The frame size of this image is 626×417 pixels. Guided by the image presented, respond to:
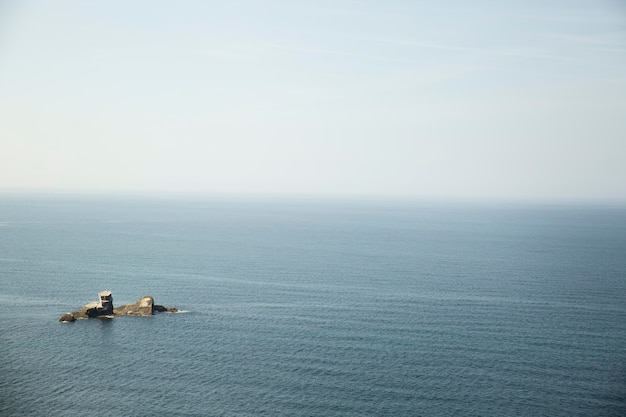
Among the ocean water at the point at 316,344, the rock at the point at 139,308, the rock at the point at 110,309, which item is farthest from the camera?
the rock at the point at 139,308

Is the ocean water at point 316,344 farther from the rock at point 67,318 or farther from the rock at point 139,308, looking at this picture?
the rock at point 139,308

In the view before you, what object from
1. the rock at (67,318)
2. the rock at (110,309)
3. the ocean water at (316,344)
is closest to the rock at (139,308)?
the rock at (110,309)

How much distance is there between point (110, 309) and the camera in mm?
114188

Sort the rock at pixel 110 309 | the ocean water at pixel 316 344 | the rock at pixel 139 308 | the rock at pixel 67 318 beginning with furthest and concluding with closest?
the rock at pixel 139 308 → the rock at pixel 110 309 → the rock at pixel 67 318 → the ocean water at pixel 316 344

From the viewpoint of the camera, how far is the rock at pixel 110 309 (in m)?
112

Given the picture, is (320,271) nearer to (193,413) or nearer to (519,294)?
(519,294)

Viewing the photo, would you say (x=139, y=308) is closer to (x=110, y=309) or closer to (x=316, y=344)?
(x=110, y=309)

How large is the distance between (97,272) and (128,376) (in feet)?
282

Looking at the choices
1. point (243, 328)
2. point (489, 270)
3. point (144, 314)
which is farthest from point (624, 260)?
point (144, 314)

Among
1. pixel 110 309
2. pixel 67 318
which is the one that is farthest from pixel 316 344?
pixel 67 318

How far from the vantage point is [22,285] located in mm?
136125

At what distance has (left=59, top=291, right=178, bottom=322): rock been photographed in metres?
112

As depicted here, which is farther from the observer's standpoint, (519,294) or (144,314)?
(519,294)

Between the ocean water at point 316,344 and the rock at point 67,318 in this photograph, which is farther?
the rock at point 67,318
